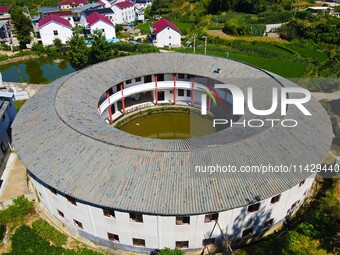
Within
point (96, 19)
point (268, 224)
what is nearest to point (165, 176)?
point (268, 224)

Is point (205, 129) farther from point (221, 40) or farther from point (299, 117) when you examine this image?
point (221, 40)

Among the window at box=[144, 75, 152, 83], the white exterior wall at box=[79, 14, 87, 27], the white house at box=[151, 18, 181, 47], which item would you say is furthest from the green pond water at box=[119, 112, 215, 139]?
the white exterior wall at box=[79, 14, 87, 27]

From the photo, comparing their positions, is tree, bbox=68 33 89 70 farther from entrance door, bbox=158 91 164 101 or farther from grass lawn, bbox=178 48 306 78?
grass lawn, bbox=178 48 306 78

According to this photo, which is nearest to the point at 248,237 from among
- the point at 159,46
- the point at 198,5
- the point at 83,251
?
the point at 83,251

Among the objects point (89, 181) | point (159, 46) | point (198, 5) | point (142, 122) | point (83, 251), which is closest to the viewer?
point (89, 181)

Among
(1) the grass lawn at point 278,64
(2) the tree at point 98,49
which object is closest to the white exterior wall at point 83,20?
(2) the tree at point 98,49

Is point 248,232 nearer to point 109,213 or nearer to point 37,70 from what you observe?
point 109,213
